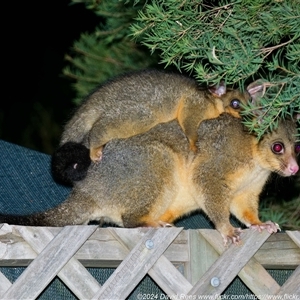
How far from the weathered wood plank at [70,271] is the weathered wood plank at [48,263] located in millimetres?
48

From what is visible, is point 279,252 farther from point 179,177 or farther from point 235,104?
point 235,104

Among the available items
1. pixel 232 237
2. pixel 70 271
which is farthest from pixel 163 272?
pixel 232 237

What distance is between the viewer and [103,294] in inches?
181

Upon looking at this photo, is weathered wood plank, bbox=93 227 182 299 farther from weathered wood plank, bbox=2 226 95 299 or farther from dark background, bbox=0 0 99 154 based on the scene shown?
dark background, bbox=0 0 99 154

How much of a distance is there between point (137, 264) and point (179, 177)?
1.34 meters

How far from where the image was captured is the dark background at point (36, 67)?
46.9 feet

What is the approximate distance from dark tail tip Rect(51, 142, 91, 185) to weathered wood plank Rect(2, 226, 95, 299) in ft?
3.65

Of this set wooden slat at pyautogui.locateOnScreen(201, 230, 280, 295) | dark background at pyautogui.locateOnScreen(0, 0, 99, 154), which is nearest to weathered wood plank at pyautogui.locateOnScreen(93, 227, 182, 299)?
wooden slat at pyautogui.locateOnScreen(201, 230, 280, 295)

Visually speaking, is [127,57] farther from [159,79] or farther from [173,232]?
[173,232]

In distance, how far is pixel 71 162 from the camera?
18.5 ft

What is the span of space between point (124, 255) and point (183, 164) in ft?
4.21

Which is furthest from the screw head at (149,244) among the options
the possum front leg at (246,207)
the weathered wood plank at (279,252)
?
the possum front leg at (246,207)

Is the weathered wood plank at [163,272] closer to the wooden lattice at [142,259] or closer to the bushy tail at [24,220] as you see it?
the wooden lattice at [142,259]

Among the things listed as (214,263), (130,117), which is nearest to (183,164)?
(130,117)
